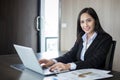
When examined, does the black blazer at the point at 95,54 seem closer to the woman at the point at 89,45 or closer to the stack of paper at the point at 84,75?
the woman at the point at 89,45

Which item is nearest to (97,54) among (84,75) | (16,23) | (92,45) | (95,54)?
(95,54)

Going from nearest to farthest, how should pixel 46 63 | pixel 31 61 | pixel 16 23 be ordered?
pixel 31 61
pixel 46 63
pixel 16 23

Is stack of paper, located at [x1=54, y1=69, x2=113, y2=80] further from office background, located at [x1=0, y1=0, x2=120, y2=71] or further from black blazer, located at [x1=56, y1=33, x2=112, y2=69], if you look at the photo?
office background, located at [x1=0, y1=0, x2=120, y2=71]

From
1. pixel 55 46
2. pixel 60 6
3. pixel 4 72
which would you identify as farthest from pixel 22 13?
pixel 4 72

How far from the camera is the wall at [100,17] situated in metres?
3.85

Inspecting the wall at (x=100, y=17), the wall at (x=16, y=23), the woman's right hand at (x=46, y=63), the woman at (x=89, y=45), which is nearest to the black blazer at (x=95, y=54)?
the woman at (x=89, y=45)

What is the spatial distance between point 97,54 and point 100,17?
2491 millimetres

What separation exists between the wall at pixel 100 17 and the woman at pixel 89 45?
1.92 metres

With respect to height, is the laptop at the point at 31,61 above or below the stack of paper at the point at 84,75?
above

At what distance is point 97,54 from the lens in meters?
1.75

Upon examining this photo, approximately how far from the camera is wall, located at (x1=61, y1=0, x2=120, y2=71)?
152 inches

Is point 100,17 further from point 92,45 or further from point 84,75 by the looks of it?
point 84,75

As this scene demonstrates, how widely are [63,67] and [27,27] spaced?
3.85 metres

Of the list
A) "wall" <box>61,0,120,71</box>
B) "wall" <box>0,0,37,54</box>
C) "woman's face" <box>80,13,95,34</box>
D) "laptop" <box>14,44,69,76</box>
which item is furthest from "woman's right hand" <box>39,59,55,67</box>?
"wall" <box>0,0,37,54</box>
